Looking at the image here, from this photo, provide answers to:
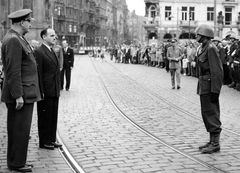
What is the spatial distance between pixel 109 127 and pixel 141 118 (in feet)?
5.07

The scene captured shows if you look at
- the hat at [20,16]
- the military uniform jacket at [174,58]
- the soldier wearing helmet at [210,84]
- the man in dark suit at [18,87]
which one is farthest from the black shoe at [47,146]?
the military uniform jacket at [174,58]

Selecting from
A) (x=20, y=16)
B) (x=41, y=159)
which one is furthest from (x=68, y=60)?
(x=20, y=16)

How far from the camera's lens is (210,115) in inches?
326

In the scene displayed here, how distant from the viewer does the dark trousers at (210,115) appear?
324 inches

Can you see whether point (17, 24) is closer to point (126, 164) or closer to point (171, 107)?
point (126, 164)

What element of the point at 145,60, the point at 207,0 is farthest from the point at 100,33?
the point at 145,60

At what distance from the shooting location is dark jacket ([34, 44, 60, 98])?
8719mm

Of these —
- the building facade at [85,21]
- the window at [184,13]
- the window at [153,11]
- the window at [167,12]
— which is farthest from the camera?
the building facade at [85,21]

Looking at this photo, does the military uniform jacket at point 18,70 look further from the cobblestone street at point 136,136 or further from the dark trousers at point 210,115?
the dark trousers at point 210,115

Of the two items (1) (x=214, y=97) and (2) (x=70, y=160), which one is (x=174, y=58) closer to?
(1) (x=214, y=97)

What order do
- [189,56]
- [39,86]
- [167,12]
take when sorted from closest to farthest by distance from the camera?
[39,86] < [189,56] < [167,12]

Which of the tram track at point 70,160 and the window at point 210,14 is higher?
the window at point 210,14

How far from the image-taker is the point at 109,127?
10.5 m

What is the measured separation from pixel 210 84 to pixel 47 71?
297cm
